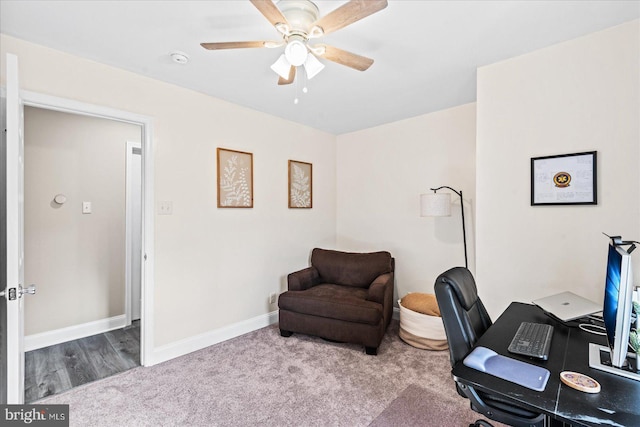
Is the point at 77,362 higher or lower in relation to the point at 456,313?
lower

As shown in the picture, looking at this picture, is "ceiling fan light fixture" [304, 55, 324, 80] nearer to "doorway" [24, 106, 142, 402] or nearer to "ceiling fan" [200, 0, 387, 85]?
"ceiling fan" [200, 0, 387, 85]

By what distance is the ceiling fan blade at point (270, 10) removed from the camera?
1299 millimetres

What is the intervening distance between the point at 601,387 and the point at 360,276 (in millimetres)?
2465

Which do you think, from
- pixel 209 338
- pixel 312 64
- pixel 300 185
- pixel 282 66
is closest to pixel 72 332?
pixel 209 338

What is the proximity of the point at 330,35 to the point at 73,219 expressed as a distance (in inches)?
Result: 122

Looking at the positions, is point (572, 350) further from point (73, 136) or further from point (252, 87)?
point (73, 136)

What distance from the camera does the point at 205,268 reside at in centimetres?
293

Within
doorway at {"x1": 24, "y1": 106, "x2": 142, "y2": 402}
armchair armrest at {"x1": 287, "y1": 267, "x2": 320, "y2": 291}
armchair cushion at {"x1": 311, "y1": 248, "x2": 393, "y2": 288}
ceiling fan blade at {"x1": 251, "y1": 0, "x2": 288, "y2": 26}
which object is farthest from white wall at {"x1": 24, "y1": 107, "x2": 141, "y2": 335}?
ceiling fan blade at {"x1": 251, "y1": 0, "x2": 288, "y2": 26}

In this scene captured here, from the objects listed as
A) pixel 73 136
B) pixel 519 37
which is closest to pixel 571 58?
pixel 519 37

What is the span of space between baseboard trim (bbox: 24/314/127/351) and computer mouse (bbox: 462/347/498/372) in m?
3.64

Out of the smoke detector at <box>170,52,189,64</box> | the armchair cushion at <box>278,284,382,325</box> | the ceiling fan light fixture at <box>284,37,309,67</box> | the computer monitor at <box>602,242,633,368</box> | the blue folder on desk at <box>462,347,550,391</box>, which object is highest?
the smoke detector at <box>170,52,189,64</box>

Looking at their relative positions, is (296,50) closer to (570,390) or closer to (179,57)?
(179,57)

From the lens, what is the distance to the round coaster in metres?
0.98

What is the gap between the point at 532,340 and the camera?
135 centimetres
